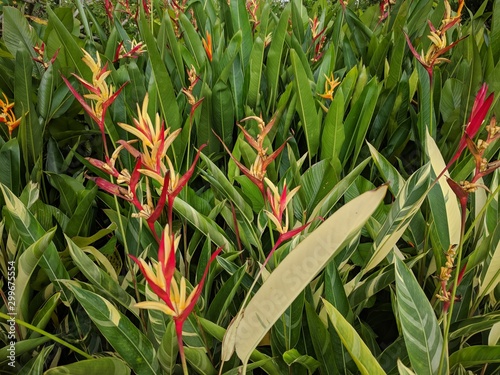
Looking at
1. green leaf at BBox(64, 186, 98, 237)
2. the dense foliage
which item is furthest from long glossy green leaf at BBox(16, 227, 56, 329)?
green leaf at BBox(64, 186, 98, 237)

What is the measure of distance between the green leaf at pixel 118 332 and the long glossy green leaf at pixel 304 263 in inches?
8.5

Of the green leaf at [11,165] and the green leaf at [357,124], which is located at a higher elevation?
the green leaf at [357,124]

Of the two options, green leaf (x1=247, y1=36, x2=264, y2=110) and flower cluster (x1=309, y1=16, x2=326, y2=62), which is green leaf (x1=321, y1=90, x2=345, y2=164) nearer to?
green leaf (x1=247, y1=36, x2=264, y2=110)

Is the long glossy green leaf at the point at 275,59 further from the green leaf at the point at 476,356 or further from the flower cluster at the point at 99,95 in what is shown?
the green leaf at the point at 476,356

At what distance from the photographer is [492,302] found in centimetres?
89

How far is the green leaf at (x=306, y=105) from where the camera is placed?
113cm

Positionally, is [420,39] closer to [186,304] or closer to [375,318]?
[375,318]

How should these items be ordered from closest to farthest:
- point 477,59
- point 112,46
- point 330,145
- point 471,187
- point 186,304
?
1. point 186,304
2. point 471,187
3. point 330,145
4. point 477,59
5. point 112,46

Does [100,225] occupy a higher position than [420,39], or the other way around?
[420,39]

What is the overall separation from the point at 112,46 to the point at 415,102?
2.96ft

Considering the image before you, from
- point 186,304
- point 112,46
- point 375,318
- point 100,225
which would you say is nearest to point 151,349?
point 186,304

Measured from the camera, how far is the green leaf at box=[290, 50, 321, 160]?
1.13m

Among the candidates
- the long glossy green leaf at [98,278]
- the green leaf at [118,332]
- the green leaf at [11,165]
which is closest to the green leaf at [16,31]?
the green leaf at [11,165]

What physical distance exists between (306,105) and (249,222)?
34 centimetres
